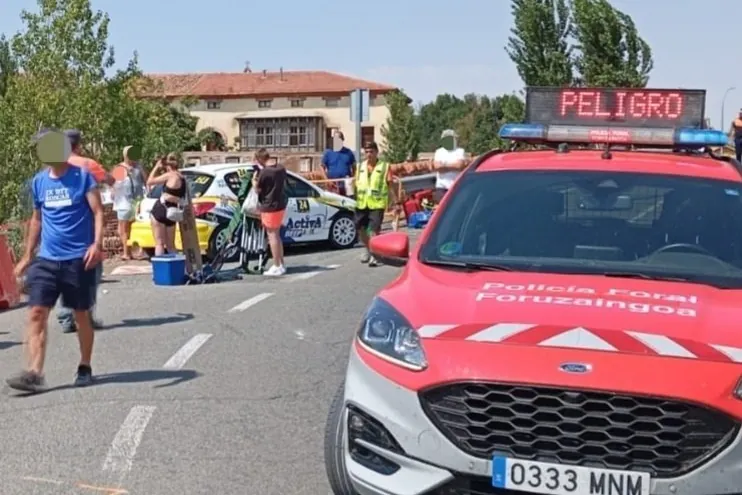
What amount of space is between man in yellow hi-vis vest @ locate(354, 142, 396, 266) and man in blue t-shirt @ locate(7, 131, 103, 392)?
7815 millimetres

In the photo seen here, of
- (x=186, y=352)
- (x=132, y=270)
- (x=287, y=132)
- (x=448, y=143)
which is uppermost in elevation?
(x=448, y=143)

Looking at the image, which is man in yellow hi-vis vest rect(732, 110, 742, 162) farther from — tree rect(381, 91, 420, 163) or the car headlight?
tree rect(381, 91, 420, 163)

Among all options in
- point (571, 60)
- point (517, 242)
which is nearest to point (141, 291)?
point (517, 242)

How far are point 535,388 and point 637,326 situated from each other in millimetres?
567

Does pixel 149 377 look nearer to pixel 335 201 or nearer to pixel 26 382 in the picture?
pixel 26 382

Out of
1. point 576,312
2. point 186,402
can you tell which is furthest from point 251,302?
point 576,312

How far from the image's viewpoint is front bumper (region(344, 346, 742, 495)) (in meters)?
4.09

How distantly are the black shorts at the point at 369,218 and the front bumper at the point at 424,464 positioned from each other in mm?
11491

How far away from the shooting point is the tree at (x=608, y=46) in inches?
1431

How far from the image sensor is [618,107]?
8555 mm

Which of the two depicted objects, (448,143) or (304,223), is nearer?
(304,223)

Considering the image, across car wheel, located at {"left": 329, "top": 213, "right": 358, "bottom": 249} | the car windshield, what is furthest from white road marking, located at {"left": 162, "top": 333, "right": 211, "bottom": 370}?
car wheel, located at {"left": 329, "top": 213, "right": 358, "bottom": 249}

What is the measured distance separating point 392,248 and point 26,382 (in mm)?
3228

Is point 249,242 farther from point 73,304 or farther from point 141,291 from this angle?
point 73,304
